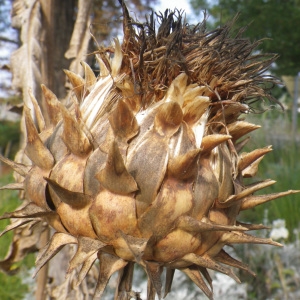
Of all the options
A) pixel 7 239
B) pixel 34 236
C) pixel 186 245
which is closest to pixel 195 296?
pixel 34 236

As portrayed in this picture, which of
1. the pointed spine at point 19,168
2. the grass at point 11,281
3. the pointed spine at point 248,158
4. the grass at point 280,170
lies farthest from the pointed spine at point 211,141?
the grass at point 280,170

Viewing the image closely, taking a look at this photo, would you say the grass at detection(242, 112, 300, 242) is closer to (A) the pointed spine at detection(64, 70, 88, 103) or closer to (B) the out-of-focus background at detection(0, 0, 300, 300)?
(B) the out-of-focus background at detection(0, 0, 300, 300)

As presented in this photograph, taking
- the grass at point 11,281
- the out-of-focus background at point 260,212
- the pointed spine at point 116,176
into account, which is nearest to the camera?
the pointed spine at point 116,176

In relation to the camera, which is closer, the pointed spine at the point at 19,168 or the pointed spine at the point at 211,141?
the pointed spine at the point at 211,141

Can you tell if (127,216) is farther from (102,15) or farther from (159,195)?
(102,15)

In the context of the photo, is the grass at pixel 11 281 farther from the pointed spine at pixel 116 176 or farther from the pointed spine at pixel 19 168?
the pointed spine at pixel 116 176

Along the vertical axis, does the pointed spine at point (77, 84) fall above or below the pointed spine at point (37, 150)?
above

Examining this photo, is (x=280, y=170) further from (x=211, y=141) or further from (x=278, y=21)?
(x=278, y=21)

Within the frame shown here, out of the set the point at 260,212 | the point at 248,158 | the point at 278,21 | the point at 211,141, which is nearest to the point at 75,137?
the point at 211,141

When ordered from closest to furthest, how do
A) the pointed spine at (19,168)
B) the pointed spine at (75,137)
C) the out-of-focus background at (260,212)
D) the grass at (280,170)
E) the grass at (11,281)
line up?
the pointed spine at (75,137) < the pointed spine at (19,168) < the out-of-focus background at (260,212) < the grass at (11,281) < the grass at (280,170)

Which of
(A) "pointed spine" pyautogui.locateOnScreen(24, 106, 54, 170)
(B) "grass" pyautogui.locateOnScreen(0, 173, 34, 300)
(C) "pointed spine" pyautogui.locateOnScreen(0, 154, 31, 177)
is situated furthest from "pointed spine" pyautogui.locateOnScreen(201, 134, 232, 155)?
(B) "grass" pyautogui.locateOnScreen(0, 173, 34, 300)

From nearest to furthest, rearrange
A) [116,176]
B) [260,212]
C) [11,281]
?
[116,176], [11,281], [260,212]
